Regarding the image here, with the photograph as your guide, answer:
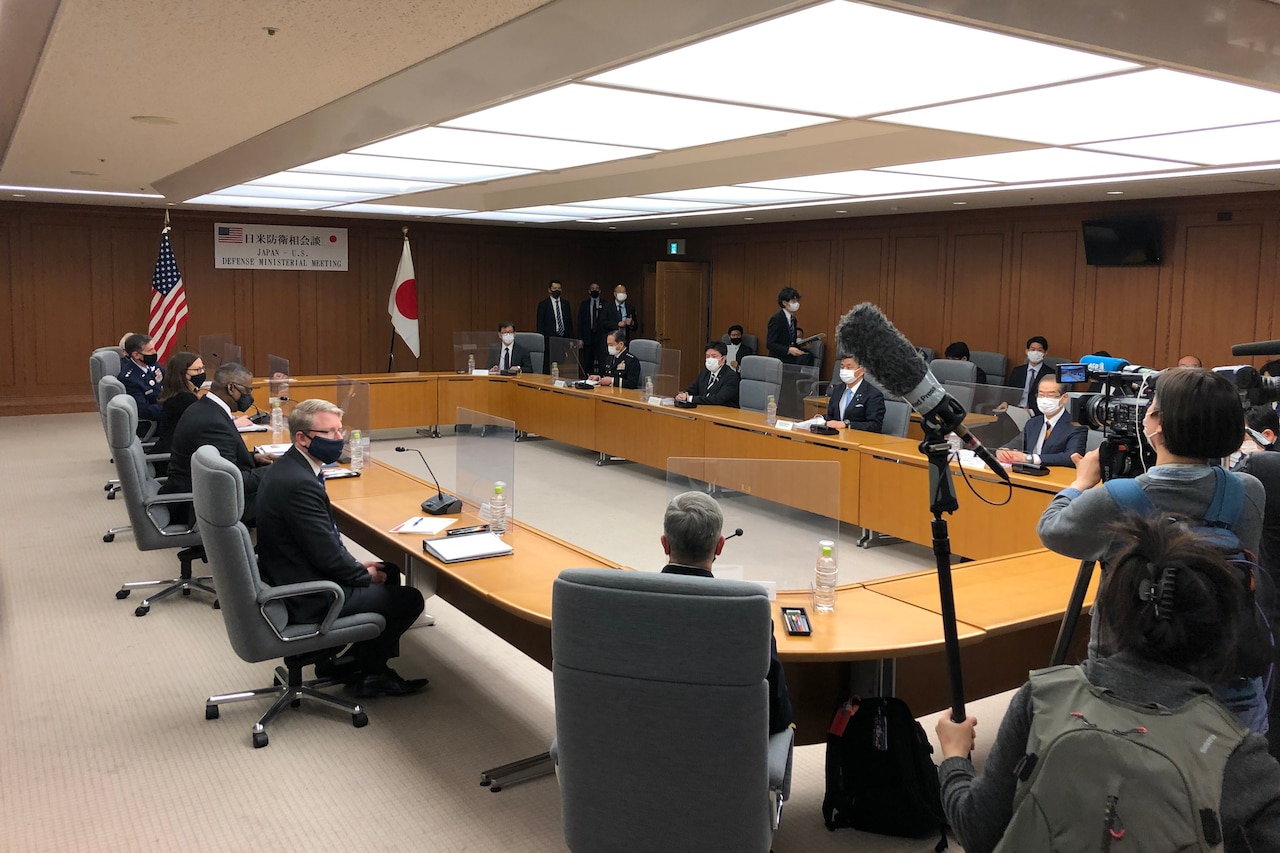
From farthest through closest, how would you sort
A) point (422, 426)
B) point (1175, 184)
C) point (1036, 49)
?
1. point (422, 426)
2. point (1175, 184)
3. point (1036, 49)

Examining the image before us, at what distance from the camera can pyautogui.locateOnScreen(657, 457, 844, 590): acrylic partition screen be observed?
11.3 feet

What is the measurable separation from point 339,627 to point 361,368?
445 inches

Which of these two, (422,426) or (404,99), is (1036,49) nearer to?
(404,99)

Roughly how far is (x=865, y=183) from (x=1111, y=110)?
11.4 feet

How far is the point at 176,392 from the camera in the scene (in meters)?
6.31

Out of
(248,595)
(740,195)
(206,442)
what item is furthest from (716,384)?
(248,595)

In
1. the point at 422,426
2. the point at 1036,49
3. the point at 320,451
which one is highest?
the point at 1036,49

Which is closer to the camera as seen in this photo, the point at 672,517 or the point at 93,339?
the point at 672,517

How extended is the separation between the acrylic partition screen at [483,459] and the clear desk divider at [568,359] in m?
5.61

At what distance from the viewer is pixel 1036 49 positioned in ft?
10.0

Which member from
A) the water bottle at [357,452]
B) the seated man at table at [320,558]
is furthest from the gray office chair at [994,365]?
the seated man at table at [320,558]

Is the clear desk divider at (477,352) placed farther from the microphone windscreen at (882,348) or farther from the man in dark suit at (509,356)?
the microphone windscreen at (882,348)

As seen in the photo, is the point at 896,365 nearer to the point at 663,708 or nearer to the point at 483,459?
the point at 663,708

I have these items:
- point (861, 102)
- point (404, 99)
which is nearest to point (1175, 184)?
point (861, 102)
